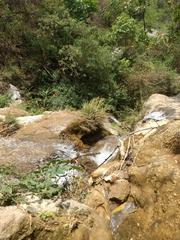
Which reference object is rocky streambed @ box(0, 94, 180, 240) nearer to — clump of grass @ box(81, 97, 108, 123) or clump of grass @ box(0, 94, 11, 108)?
clump of grass @ box(81, 97, 108, 123)

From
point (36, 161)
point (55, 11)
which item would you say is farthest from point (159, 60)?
point (36, 161)

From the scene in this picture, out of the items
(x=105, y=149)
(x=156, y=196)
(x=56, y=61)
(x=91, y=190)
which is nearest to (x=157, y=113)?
(x=105, y=149)

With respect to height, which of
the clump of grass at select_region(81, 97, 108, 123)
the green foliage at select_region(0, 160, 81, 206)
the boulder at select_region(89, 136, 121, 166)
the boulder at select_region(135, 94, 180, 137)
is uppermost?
the green foliage at select_region(0, 160, 81, 206)

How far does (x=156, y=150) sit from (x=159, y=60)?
41.0 ft

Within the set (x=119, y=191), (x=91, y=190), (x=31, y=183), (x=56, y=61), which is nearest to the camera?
(x=31, y=183)

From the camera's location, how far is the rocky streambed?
450cm

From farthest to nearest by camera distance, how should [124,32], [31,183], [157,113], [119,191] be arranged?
[124,32] < [157,113] < [119,191] < [31,183]

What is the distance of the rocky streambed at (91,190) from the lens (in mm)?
4504

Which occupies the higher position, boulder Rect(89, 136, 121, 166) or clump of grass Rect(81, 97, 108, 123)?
clump of grass Rect(81, 97, 108, 123)

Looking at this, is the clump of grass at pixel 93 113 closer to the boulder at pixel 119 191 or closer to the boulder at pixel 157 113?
the boulder at pixel 157 113

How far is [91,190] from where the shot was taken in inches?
224

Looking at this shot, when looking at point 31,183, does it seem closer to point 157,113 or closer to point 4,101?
point 157,113

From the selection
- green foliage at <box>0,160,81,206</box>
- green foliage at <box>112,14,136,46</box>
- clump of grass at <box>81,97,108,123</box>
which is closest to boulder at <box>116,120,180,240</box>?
green foliage at <box>0,160,81,206</box>

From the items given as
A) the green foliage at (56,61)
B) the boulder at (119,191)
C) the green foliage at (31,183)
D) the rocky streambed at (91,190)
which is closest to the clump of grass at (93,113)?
the rocky streambed at (91,190)
